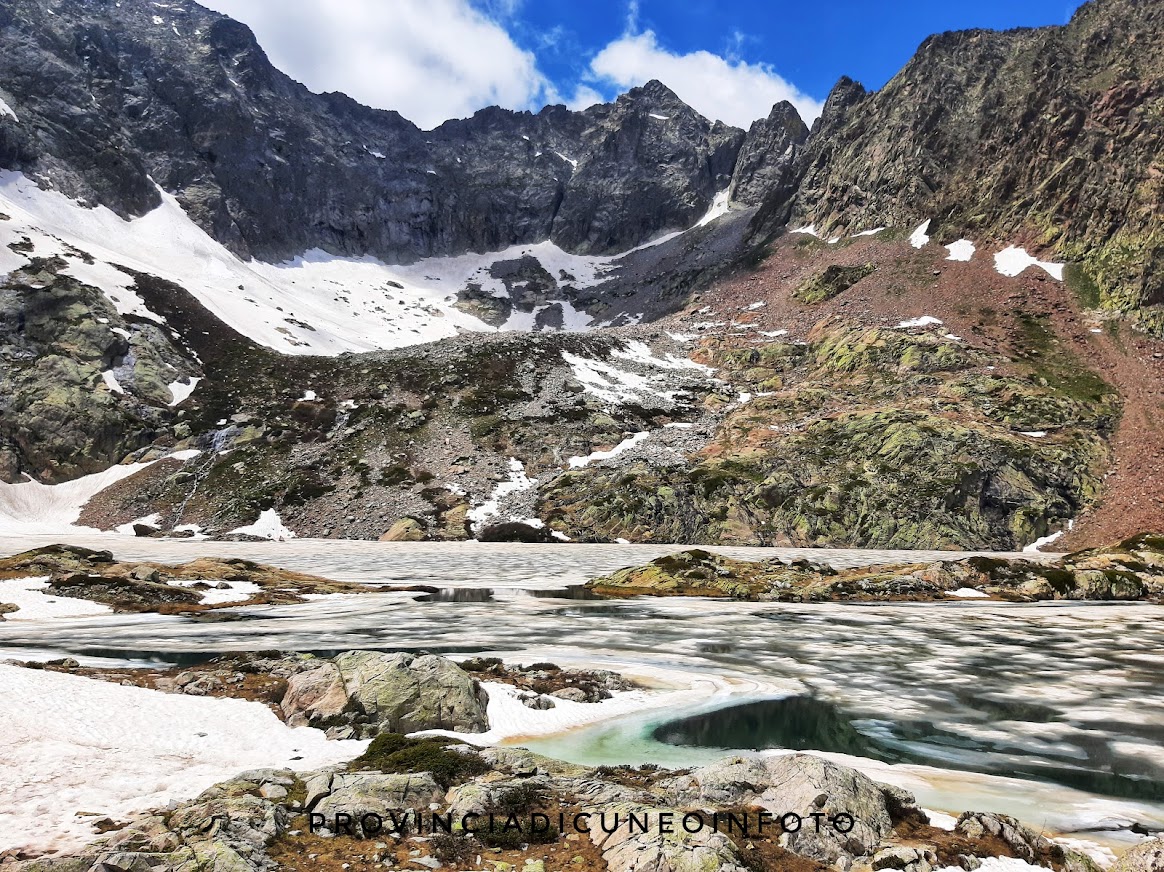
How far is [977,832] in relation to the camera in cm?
981

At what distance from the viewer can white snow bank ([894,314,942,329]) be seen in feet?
Answer: 325

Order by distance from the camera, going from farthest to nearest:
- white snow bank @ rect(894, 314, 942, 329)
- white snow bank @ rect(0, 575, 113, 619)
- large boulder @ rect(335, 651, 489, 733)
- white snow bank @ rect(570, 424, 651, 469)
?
white snow bank @ rect(894, 314, 942, 329)
white snow bank @ rect(570, 424, 651, 469)
white snow bank @ rect(0, 575, 113, 619)
large boulder @ rect(335, 651, 489, 733)

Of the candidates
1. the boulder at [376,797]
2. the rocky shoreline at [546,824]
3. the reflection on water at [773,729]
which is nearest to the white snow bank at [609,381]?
the reflection on water at [773,729]

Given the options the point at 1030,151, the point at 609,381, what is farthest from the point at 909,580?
the point at 1030,151

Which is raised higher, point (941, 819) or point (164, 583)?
point (164, 583)

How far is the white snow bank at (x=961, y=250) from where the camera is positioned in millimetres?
111500

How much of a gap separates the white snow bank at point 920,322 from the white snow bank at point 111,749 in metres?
104

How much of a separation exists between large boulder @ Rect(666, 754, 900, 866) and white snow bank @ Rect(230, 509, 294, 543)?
2756 inches

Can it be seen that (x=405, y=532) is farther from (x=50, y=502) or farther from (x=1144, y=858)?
(x=1144, y=858)

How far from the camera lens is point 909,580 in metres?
41.6

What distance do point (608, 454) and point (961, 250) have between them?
76.3 metres

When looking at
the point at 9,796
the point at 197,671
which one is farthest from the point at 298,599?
the point at 9,796

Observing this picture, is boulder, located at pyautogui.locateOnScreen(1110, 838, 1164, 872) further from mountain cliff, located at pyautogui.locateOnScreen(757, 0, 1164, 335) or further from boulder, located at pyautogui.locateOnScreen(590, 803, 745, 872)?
mountain cliff, located at pyautogui.locateOnScreen(757, 0, 1164, 335)

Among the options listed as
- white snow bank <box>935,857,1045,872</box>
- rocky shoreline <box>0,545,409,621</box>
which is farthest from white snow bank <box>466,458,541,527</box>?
white snow bank <box>935,857,1045,872</box>
